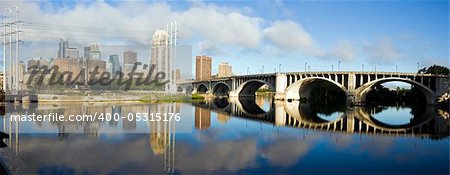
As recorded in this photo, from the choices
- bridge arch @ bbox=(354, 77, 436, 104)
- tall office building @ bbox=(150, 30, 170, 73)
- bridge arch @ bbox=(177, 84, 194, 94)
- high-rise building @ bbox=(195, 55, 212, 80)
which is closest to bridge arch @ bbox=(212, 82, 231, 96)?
bridge arch @ bbox=(177, 84, 194, 94)

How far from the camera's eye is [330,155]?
58.8ft

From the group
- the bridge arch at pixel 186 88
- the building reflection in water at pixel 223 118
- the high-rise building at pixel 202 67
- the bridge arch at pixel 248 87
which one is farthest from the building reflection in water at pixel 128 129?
the high-rise building at pixel 202 67

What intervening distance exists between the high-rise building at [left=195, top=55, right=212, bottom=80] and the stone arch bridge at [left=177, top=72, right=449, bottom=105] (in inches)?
1732

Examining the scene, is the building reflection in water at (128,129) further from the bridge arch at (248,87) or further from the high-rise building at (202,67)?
the high-rise building at (202,67)

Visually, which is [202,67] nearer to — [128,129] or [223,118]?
[223,118]

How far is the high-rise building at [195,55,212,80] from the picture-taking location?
148m

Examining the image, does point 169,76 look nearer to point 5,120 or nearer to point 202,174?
point 5,120

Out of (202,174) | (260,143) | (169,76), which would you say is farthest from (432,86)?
(202,174)

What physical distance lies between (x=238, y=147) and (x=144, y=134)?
265 inches

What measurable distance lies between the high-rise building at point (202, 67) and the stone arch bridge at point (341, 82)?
44.0 m

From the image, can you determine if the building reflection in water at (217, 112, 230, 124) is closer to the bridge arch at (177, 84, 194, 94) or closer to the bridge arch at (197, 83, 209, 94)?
the bridge arch at (197, 83, 209, 94)

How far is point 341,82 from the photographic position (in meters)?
68.7

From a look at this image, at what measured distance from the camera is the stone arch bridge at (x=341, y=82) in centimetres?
5959

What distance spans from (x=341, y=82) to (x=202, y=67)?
84.9 meters
